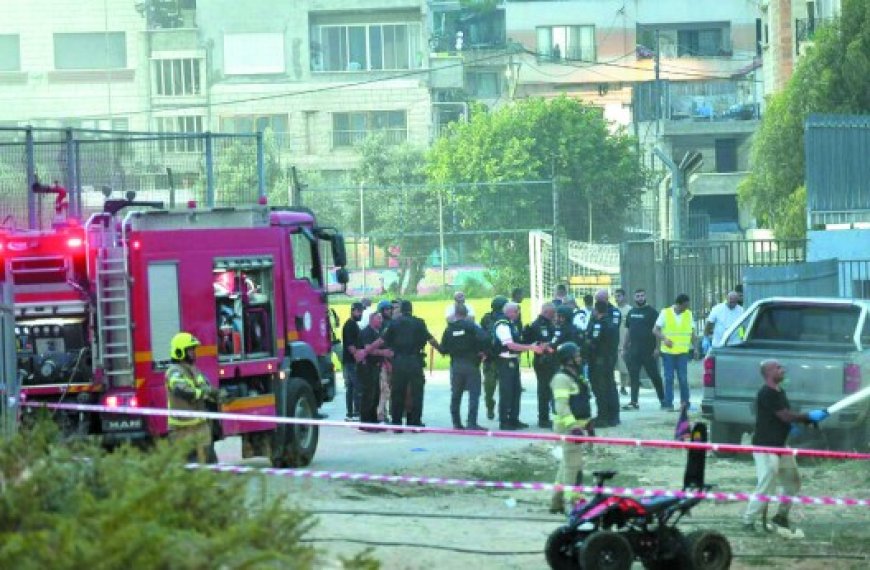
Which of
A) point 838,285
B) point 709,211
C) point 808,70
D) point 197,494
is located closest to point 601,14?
point 709,211

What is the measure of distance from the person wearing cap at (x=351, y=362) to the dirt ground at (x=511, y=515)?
4.54m

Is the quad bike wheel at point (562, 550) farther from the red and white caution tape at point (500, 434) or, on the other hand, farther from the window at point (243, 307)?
the window at point (243, 307)

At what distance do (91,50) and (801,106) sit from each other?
137ft

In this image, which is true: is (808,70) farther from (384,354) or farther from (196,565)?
(196,565)

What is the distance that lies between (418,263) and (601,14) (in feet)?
103

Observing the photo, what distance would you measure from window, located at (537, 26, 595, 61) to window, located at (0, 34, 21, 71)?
21874 millimetres

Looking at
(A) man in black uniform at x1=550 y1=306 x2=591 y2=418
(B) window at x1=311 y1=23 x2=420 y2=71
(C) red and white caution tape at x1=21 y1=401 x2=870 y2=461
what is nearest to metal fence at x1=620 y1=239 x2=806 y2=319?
(A) man in black uniform at x1=550 y1=306 x2=591 y2=418

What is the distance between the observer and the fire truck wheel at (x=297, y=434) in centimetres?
1908

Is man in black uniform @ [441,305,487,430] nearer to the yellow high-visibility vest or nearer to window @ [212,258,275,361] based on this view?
the yellow high-visibility vest

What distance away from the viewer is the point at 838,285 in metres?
29.5

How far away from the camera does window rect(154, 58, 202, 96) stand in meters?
75.2

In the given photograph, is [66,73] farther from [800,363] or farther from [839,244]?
[800,363]

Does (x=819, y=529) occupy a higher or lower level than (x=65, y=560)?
lower

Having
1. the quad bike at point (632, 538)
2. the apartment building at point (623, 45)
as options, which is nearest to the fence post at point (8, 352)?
the quad bike at point (632, 538)
